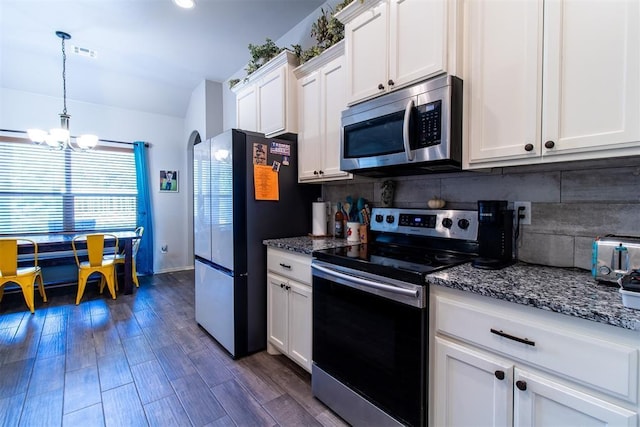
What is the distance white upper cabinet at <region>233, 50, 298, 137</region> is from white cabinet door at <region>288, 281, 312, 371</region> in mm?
1294

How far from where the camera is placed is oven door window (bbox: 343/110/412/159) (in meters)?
1.59

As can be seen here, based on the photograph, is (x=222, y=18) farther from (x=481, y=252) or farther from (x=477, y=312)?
(x=477, y=312)

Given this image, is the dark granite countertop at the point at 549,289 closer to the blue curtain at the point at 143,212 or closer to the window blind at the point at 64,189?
the blue curtain at the point at 143,212

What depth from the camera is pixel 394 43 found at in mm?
1604

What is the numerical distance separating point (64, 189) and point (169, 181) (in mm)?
1384

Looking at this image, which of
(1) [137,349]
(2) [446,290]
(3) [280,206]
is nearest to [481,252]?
(2) [446,290]

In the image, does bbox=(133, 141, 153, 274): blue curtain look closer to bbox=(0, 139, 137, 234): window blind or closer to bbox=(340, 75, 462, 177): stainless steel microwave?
bbox=(0, 139, 137, 234): window blind

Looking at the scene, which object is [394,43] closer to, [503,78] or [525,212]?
[503,78]

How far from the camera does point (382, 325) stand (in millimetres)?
1398

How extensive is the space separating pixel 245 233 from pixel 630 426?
2064 millimetres

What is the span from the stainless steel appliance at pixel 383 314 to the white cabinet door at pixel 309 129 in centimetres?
72

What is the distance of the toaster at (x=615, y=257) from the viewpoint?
1037 mm

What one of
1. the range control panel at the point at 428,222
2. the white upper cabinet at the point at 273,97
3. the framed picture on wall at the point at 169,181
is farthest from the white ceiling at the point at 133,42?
the range control panel at the point at 428,222

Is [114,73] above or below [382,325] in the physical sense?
above
